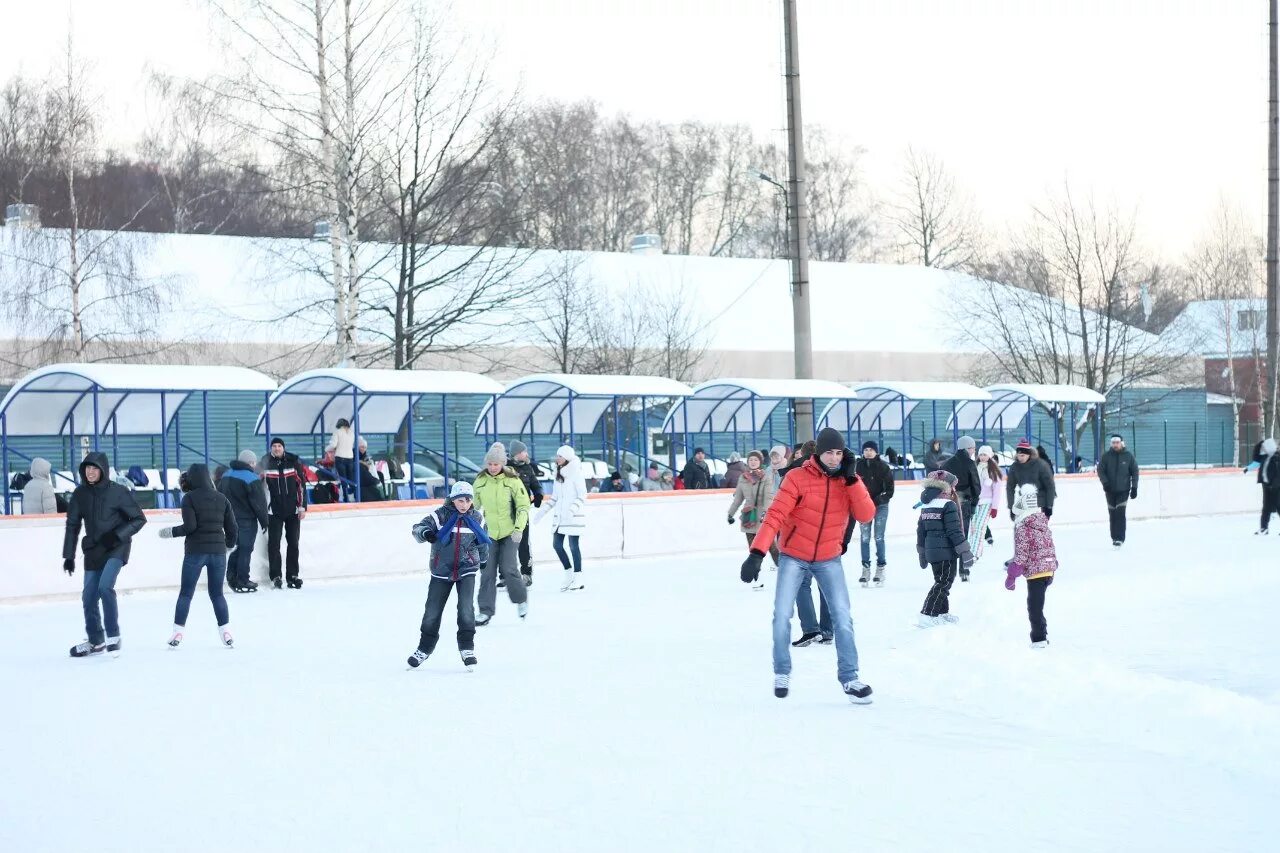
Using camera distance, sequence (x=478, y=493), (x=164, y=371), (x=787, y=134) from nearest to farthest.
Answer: (x=478, y=493) < (x=164, y=371) < (x=787, y=134)

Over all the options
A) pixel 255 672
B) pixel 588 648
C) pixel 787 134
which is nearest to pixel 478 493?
pixel 588 648

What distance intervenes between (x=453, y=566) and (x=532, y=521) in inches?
378

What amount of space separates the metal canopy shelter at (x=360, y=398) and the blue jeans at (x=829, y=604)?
44.0ft

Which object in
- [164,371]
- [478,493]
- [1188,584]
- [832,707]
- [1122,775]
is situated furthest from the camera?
[164,371]

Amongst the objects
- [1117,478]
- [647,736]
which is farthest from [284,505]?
[1117,478]

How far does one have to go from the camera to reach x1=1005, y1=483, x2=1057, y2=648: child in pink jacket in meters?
11.5

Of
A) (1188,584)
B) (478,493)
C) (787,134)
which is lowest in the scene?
(1188,584)

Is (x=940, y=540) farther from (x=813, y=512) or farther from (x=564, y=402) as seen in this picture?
(x=564, y=402)

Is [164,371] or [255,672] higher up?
[164,371]

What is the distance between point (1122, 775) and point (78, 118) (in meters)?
29.0

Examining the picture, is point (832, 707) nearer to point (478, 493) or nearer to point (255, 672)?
point (255, 672)

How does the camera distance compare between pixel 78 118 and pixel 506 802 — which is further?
pixel 78 118

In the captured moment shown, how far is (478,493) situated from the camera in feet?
44.8

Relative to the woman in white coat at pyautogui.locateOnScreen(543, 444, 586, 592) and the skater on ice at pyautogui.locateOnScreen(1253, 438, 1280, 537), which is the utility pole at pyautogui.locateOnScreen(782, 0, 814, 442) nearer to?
the woman in white coat at pyautogui.locateOnScreen(543, 444, 586, 592)
